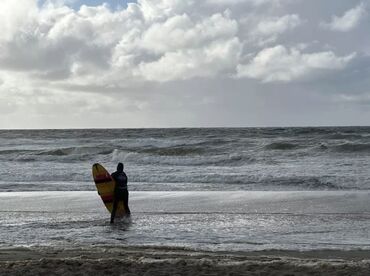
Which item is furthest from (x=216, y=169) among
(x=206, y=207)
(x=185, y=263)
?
(x=185, y=263)

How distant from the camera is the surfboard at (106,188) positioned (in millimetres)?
12289

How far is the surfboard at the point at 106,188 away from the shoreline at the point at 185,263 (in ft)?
13.4

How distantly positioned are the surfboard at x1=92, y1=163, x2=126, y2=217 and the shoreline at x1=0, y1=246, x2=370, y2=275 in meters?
4.09

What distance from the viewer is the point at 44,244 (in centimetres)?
900

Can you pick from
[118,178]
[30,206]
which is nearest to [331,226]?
[118,178]

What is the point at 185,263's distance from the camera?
677 cm

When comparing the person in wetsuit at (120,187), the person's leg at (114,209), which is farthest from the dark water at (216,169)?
the person's leg at (114,209)

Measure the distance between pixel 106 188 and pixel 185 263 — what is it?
657 centimetres

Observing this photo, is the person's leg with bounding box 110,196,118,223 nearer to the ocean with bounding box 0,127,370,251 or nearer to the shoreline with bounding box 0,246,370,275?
the ocean with bounding box 0,127,370,251

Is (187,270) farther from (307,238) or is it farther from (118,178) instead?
(118,178)

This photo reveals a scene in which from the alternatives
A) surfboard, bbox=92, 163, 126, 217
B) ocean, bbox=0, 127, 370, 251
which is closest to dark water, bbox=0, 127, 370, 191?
ocean, bbox=0, 127, 370, 251

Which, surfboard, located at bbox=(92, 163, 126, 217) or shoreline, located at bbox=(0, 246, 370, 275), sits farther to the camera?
surfboard, located at bbox=(92, 163, 126, 217)

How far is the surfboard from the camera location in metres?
12.3

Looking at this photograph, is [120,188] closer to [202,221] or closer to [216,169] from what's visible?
[202,221]
